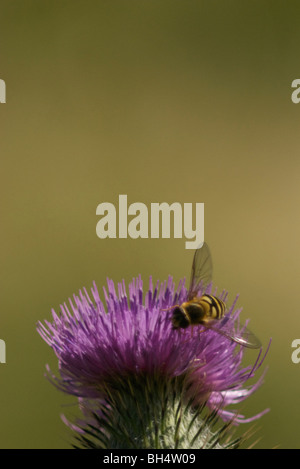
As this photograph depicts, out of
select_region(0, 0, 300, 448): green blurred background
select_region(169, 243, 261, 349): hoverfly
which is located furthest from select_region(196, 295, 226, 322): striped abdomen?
select_region(0, 0, 300, 448): green blurred background

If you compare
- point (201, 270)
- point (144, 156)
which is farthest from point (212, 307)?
point (144, 156)

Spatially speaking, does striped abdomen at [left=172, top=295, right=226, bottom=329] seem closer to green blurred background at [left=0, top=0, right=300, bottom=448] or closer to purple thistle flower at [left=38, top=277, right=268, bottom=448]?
purple thistle flower at [left=38, top=277, right=268, bottom=448]

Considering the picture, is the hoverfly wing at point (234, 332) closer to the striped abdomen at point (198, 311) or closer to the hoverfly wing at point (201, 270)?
the striped abdomen at point (198, 311)

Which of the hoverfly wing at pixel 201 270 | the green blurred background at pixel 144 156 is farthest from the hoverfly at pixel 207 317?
the green blurred background at pixel 144 156

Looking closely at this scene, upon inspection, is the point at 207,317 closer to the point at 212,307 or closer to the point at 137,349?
the point at 212,307

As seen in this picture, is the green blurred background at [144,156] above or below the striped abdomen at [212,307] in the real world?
above

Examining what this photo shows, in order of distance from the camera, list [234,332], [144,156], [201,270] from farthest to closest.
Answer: [144,156], [201,270], [234,332]

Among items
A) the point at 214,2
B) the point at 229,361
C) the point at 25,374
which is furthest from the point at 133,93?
the point at 229,361
